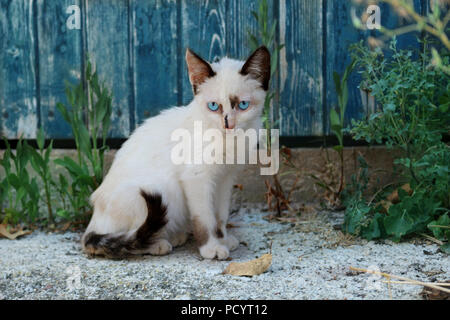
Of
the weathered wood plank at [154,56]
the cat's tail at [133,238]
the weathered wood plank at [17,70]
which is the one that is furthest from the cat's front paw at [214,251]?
the weathered wood plank at [17,70]

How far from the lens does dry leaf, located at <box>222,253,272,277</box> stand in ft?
6.75

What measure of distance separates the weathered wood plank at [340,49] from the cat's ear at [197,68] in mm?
1231

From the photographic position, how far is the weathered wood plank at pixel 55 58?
10.4 ft

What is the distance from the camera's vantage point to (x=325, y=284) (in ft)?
6.38

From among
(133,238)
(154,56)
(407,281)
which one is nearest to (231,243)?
(133,238)

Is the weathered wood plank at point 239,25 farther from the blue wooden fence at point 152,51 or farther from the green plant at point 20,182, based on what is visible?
the green plant at point 20,182

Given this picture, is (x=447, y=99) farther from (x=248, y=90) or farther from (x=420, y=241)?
(x=248, y=90)

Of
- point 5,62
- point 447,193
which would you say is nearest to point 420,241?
point 447,193

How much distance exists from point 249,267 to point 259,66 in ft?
2.97

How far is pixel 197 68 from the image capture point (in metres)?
2.23

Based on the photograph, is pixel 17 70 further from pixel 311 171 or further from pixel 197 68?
pixel 311 171

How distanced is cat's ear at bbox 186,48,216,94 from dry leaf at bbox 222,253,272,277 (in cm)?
85

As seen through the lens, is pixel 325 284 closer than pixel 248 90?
Yes

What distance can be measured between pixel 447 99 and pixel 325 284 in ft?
3.90
